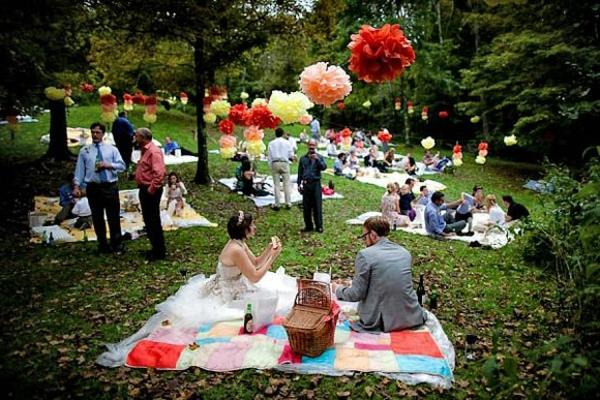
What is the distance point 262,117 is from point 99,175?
3960 mm

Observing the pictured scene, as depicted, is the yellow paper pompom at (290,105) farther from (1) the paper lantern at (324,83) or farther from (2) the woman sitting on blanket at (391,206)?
(2) the woman sitting on blanket at (391,206)

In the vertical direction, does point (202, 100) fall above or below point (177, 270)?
above

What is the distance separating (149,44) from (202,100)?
206 centimetres

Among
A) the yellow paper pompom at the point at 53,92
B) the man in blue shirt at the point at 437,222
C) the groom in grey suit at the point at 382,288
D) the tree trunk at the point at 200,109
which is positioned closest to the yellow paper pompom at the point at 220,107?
the tree trunk at the point at 200,109

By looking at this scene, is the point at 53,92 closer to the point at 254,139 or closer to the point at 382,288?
the point at 254,139

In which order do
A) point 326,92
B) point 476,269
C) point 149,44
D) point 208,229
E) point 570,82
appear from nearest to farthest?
point 326,92
point 476,269
point 208,229
point 149,44
point 570,82

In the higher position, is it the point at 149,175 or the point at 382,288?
the point at 149,175

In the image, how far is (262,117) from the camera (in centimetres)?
1014

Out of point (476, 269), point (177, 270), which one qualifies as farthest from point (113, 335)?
point (476, 269)

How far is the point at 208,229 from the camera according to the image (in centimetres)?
933

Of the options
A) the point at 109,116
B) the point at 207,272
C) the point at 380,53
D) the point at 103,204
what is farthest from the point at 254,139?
the point at 380,53

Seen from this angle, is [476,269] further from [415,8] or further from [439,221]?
[415,8]

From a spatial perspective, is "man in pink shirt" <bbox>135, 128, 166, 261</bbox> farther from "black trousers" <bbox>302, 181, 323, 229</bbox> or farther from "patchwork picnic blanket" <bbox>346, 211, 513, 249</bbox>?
"patchwork picnic blanket" <bbox>346, 211, 513, 249</bbox>

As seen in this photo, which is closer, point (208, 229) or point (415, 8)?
point (415, 8)
